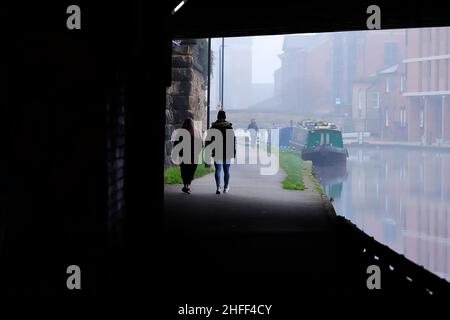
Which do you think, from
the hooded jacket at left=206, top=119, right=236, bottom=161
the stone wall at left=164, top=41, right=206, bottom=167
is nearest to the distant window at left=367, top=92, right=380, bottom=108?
the stone wall at left=164, top=41, right=206, bottom=167

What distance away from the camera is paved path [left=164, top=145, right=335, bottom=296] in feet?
18.4

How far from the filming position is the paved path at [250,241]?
562cm

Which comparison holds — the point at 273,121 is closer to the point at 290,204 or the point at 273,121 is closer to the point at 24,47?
the point at 290,204

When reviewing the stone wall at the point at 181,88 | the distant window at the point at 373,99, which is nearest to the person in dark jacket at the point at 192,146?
the stone wall at the point at 181,88

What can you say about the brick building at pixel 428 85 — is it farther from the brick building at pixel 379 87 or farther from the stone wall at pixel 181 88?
the stone wall at pixel 181 88

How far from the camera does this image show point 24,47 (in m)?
4.97

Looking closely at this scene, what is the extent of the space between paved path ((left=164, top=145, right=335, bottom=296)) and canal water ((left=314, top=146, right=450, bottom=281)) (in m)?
5.51

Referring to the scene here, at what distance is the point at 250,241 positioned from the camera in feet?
25.3

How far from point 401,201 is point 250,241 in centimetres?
2156

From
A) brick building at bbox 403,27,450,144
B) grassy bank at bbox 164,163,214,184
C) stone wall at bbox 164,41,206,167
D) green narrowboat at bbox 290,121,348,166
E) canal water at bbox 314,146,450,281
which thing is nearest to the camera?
grassy bank at bbox 164,163,214,184

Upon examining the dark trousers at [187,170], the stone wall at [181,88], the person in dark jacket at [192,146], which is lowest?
the dark trousers at [187,170]

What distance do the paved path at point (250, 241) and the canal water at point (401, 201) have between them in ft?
18.1

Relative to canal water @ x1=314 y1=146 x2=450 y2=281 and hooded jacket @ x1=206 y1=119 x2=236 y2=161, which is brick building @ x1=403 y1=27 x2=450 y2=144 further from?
hooded jacket @ x1=206 y1=119 x2=236 y2=161

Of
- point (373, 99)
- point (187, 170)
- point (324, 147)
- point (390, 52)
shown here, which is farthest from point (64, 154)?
point (390, 52)
